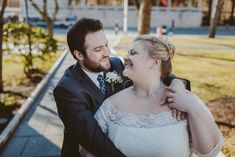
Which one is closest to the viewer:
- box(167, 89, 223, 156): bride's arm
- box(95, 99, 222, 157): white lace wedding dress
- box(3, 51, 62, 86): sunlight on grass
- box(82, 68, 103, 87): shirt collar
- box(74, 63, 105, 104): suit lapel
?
box(167, 89, 223, 156): bride's arm

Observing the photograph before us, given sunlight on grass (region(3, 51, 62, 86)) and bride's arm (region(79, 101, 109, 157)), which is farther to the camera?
sunlight on grass (region(3, 51, 62, 86))

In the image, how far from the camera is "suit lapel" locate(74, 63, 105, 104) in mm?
3195

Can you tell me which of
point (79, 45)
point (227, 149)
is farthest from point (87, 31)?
point (227, 149)

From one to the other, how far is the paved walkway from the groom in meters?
2.81

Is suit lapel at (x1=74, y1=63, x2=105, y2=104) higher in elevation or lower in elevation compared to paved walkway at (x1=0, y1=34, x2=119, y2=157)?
higher

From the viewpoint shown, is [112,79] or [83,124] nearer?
[83,124]

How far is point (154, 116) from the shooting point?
2.71m

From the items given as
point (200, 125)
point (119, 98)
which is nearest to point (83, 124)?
point (119, 98)

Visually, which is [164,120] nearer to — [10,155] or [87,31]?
[87,31]

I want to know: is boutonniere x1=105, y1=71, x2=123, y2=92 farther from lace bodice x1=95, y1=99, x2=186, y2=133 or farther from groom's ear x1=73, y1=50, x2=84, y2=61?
lace bodice x1=95, y1=99, x2=186, y2=133

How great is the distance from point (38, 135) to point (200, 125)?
5.08m

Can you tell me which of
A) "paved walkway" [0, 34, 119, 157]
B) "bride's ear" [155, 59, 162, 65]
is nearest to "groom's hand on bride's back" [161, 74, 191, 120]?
"bride's ear" [155, 59, 162, 65]

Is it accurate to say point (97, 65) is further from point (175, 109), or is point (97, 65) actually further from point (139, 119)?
point (175, 109)

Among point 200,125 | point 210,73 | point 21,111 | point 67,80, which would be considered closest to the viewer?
point 200,125
